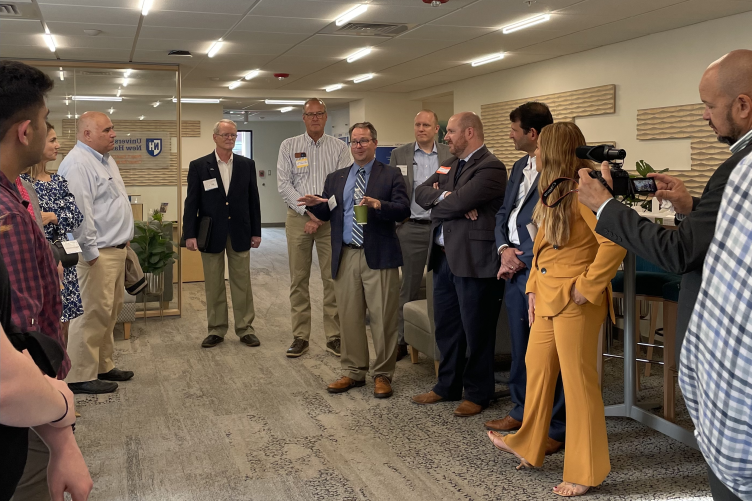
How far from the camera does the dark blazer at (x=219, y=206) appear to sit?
5645 mm

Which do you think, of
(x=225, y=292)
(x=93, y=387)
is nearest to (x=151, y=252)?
(x=225, y=292)

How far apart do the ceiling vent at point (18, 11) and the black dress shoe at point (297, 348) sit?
357 centimetres

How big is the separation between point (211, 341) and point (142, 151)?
255 cm

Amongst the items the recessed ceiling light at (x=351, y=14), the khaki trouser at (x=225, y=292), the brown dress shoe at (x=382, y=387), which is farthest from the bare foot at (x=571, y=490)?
the recessed ceiling light at (x=351, y=14)

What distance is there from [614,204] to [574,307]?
80 cm

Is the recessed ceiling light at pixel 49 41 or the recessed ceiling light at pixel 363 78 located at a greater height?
the recessed ceiling light at pixel 363 78

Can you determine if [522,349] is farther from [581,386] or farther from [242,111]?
[242,111]

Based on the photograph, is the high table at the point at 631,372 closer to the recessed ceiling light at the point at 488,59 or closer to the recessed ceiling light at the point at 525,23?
the recessed ceiling light at the point at 525,23

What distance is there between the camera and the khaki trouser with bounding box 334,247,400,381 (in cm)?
423

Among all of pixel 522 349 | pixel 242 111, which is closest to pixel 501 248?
pixel 522 349

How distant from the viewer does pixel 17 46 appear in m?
7.56

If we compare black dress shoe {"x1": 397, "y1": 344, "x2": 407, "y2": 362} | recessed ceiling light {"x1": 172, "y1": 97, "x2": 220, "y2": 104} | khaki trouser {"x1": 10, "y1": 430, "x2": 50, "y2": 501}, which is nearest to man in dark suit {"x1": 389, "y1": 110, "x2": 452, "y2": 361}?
black dress shoe {"x1": 397, "y1": 344, "x2": 407, "y2": 362}

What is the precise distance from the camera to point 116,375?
4695 millimetres

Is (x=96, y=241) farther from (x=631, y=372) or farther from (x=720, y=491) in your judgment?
(x=720, y=491)
